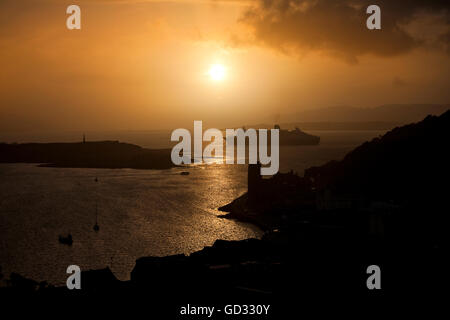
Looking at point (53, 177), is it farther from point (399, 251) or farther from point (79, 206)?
point (399, 251)

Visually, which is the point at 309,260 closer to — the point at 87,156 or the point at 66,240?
the point at 66,240

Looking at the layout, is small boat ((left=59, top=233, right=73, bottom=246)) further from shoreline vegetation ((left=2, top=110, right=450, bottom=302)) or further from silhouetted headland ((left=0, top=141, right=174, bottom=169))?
silhouetted headland ((left=0, top=141, right=174, bottom=169))

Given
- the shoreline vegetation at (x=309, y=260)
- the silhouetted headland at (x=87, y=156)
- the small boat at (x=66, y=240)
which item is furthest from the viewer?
the silhouetted headland at (x=87, y=156)

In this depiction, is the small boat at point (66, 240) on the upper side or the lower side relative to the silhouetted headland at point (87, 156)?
lower

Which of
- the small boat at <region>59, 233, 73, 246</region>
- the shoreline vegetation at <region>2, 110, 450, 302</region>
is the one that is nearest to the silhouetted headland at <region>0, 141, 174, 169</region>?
the shoreline vegetation at <region>2, 110, 450, 302</region>

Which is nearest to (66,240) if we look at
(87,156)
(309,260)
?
(309,260)

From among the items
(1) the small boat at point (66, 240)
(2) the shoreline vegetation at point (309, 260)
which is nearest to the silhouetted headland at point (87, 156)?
(2) the shoreline vegetation at point (309, 260)

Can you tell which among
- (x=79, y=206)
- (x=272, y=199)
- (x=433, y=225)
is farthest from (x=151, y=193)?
(x=433, y=225)

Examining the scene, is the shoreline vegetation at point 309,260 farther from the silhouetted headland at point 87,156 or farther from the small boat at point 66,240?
the silhouetted headland at point 87,156

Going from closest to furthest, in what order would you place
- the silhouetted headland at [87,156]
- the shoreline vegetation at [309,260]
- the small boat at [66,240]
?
the shoreline vegetation at [309,260] < the small boat at [66,240] < the silhouetted headland at [87,156]
